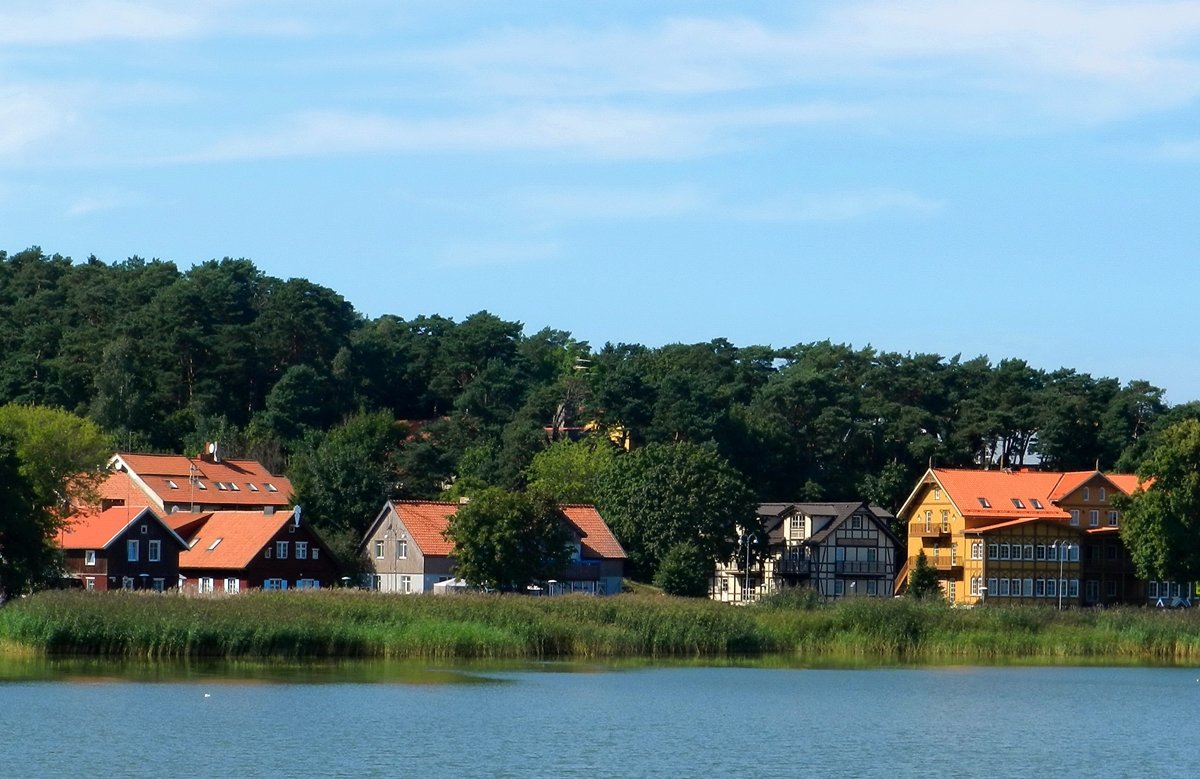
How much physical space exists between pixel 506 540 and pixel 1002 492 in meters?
36.7

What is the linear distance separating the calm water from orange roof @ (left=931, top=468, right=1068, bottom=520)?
47.0m

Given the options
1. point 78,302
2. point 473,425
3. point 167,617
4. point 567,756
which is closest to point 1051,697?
point 567,756

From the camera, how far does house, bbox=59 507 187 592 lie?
78.4 metres

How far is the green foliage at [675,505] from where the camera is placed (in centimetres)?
8869

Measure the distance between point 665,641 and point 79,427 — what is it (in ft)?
116

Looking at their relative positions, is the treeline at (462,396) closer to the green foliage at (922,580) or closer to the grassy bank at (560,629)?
the green foliage at (922,580)

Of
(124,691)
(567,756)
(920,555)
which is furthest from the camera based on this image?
(920,555)

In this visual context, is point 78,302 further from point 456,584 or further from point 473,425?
point 456,584

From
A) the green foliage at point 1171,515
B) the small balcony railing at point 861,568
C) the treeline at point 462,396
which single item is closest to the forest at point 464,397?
the treeline at point 462,396

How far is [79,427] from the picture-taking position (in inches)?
3226

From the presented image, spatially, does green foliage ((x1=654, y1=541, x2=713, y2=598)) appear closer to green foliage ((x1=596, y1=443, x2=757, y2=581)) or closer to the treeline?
green foliage ((x1=596, y1=443, x2=757, y2=581))

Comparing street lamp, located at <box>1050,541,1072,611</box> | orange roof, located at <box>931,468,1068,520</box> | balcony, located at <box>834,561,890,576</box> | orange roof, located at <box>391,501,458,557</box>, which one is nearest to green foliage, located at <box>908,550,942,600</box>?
orange roof, located at <box>931,468,1068,520</box>

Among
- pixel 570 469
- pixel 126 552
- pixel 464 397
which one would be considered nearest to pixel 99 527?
pixel 126 552

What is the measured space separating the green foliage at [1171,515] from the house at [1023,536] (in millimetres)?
13586
